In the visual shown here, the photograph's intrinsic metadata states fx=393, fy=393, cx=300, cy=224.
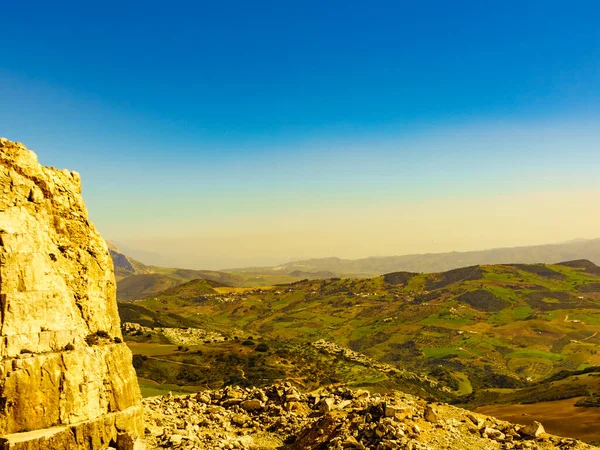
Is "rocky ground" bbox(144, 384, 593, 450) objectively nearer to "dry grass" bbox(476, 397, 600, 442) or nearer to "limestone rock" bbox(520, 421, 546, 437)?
"limestone rock" bbox(520, 421, 546, 437)

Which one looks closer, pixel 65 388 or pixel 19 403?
pixel 19 403

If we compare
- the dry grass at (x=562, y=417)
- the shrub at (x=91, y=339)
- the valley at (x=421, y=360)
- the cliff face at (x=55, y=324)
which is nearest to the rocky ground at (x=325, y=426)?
the cliff face at (x=55, y=324)

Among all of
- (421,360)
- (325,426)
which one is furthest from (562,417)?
(421,360)

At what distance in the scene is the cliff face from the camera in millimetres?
18078

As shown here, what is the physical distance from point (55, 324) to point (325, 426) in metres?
16.6

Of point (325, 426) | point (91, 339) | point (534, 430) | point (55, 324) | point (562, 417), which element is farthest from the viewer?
point (562, 417)

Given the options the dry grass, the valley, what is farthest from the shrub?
the dry grass

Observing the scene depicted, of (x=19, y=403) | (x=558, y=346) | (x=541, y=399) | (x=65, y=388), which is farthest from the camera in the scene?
(x=558, y=346)

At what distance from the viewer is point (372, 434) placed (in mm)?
21547

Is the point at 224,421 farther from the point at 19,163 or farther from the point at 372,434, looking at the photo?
the point at 19,163

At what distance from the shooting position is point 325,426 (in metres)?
24.7

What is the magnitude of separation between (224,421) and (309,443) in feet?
27.4

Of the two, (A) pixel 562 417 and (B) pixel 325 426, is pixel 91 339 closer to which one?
(B) pixel 325 426

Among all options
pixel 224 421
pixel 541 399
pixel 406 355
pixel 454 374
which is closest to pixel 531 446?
pixel 224 421
